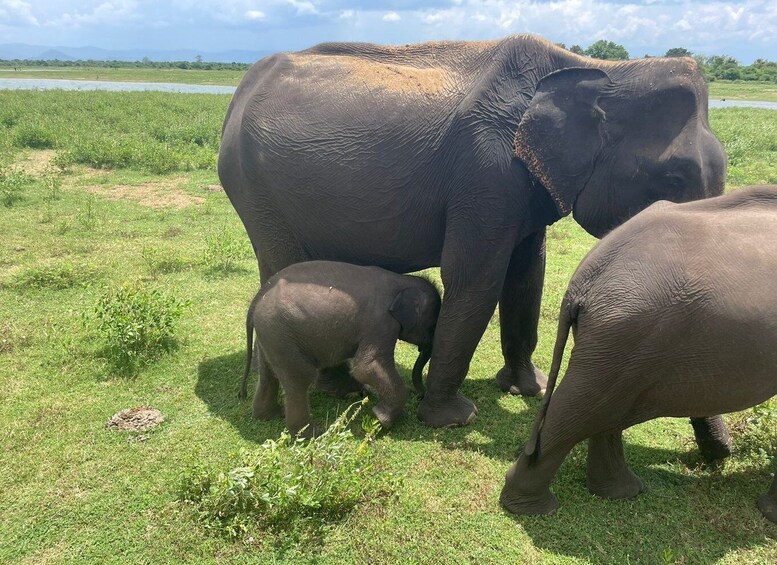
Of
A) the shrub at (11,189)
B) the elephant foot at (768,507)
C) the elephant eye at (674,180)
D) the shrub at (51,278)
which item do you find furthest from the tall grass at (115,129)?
the elephant foot at (768,507)

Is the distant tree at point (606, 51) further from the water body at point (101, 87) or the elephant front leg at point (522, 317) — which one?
the elephant front leg at point (522, 317)

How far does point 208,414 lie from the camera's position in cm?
442

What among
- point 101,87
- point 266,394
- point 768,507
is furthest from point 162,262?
point 101,87

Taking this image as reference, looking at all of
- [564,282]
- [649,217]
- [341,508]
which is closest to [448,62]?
[649,217]

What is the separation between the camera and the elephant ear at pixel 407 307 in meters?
4.08

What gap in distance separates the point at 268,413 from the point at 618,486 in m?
2.40

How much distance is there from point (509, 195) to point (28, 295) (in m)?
5.31

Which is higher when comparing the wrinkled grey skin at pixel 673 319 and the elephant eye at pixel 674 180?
the elephant eye at pixel 674 180

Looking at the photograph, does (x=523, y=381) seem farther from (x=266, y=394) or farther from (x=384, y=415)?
(x=266, y=394)

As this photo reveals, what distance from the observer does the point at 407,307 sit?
412cm

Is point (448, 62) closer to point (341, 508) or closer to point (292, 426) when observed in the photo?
point (292, 426)

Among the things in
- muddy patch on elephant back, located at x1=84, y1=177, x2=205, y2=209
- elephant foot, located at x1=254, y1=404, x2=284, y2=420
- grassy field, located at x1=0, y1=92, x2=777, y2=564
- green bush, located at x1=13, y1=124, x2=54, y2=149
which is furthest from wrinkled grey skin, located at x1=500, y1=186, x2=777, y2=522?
green bush, located at x1=13, y1=124, x2=54, y2=149

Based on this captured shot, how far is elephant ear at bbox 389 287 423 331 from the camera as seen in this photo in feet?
13.4

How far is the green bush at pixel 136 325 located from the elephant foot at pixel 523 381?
287cm
